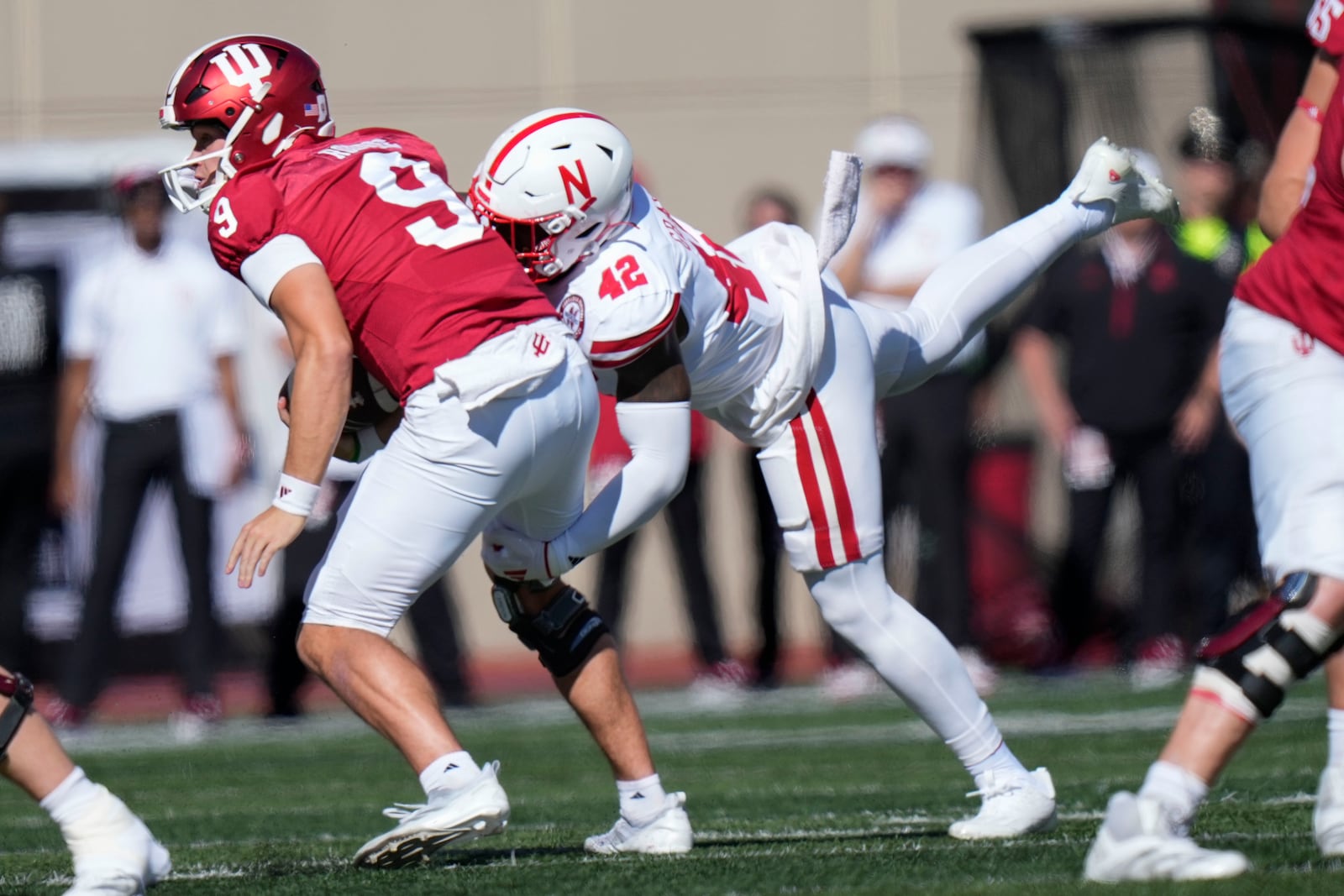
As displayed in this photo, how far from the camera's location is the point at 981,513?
10.5 metres

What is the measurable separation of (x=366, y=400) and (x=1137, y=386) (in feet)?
17.7

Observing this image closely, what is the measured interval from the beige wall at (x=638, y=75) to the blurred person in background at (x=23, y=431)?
5.20 feet

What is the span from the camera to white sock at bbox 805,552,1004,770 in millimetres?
4578

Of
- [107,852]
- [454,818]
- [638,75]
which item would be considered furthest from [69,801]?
[638,75]

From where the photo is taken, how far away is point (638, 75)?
12.3m

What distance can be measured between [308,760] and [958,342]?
3.10 meters

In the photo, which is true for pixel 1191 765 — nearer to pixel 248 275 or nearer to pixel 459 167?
pixel 248 275

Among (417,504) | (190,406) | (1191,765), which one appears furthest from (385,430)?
(190,406)

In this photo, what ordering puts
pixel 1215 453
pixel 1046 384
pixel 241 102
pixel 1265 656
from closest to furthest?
pixel 1265 656 → pixel 241 102 → pixel 1215 453 → pixel 1046 384

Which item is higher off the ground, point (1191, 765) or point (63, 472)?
point (1191, 765)

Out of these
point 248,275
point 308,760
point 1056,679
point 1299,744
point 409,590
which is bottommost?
point 1056,679

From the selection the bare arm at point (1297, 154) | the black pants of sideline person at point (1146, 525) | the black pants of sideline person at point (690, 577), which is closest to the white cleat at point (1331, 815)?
the bare arm at point (1297, 154)

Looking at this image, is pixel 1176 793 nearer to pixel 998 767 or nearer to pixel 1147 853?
pixel 1147 853

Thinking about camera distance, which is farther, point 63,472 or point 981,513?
point 981,513
